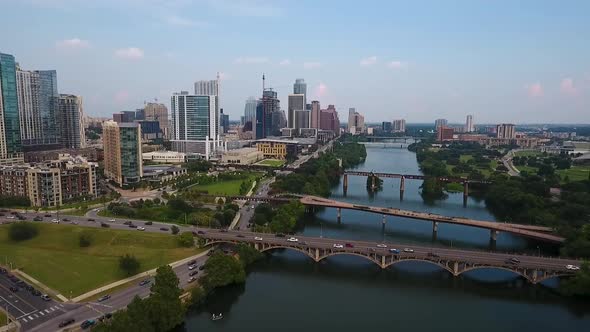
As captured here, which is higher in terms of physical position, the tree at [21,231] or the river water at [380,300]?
the tree at [21,231]

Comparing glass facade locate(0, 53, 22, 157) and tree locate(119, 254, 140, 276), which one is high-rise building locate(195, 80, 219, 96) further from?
tree locate(119, 254, 140, 276)

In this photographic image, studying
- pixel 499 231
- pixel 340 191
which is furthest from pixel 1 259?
pixel 340 191

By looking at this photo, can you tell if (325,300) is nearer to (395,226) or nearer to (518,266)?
(518,266)

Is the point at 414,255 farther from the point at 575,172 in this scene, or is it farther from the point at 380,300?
the point at 575,172

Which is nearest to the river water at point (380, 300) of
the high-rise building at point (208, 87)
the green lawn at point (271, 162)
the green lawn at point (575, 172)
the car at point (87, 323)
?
the car at point (87, 323)

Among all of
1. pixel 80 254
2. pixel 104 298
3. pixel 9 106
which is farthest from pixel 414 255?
pixel 9 106

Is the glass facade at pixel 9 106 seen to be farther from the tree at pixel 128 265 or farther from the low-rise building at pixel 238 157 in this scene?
the tree at pixel 128 265

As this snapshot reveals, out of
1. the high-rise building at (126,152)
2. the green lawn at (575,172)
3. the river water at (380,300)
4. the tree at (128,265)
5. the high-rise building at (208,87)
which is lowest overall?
the river water at (380,300)
